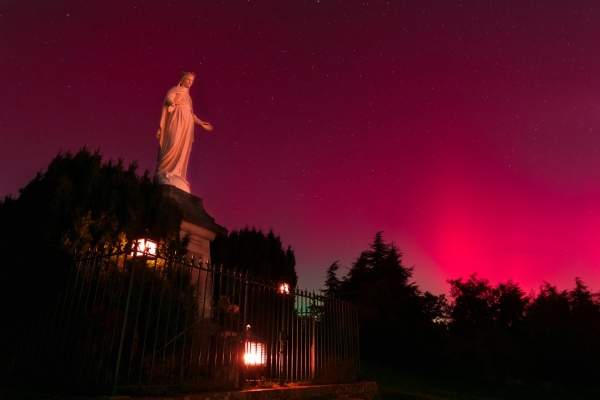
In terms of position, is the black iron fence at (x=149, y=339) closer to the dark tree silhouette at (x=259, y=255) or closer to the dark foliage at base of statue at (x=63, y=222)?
the dark foliage at base of statue at (x=63, y=222)

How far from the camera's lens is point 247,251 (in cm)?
1822

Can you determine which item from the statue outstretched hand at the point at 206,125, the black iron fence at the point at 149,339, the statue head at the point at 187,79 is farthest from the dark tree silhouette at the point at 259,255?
the black iron fence at the point at 149,339

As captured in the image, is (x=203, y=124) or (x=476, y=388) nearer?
(x=203, y=124)

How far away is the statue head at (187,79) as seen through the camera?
1284 centimetres

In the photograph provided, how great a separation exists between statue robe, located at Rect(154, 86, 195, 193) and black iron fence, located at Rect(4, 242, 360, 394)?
3.37m

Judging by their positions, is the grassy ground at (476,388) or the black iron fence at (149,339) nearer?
the black iron fence at (149,339)

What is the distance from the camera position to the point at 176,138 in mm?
12258

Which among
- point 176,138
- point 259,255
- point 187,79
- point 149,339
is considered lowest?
point 149,339

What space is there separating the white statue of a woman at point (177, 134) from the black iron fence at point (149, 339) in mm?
3485

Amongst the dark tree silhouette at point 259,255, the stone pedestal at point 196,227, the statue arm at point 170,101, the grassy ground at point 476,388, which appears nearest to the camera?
the stone pedestal at point 196,227

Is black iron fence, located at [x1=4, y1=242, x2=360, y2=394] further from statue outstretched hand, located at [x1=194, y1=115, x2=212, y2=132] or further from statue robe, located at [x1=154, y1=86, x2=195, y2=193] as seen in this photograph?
statue outstretched hand, located at [x1=194, y1=115, x2=212, y2=132]

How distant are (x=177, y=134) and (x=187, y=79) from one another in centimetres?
174

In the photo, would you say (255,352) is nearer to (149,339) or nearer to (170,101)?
(149,339)

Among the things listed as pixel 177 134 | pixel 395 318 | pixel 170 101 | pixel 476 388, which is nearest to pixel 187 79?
pixel 170 101
